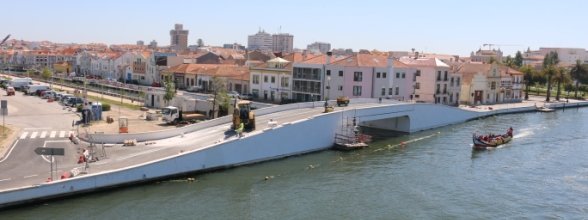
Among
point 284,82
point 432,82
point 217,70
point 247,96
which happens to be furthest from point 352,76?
point 217,70

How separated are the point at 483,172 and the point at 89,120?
1289 inches

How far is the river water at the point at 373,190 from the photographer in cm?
3005

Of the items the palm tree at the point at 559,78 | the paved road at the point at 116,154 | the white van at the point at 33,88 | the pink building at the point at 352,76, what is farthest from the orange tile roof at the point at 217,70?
the palm tree at the point at 559,78

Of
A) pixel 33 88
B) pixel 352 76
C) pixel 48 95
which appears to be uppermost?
pixel 352 76

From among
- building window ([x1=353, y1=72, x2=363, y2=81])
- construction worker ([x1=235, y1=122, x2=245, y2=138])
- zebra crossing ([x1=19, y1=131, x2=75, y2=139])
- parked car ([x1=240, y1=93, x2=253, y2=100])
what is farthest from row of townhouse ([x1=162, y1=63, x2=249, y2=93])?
construction worker ([x1=235, y1=122, x2=245, y2=138])

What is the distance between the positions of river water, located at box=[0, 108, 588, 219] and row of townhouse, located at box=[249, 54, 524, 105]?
1698 centimetres

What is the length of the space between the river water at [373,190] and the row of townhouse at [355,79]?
16984mm

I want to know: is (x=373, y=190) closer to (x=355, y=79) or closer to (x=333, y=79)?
(x=333, y=79)

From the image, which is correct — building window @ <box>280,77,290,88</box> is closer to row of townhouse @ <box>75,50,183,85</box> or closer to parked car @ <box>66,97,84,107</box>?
parked car @ <box>66,97,84,107</box>

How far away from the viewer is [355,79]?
6669 centimetres

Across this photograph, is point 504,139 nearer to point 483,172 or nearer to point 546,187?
point 483,172

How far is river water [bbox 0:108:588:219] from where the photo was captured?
30047 mm

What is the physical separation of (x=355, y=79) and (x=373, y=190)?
32.6m

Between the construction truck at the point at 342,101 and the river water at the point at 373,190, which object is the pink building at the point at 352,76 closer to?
the construction truck at the point at 342,101
